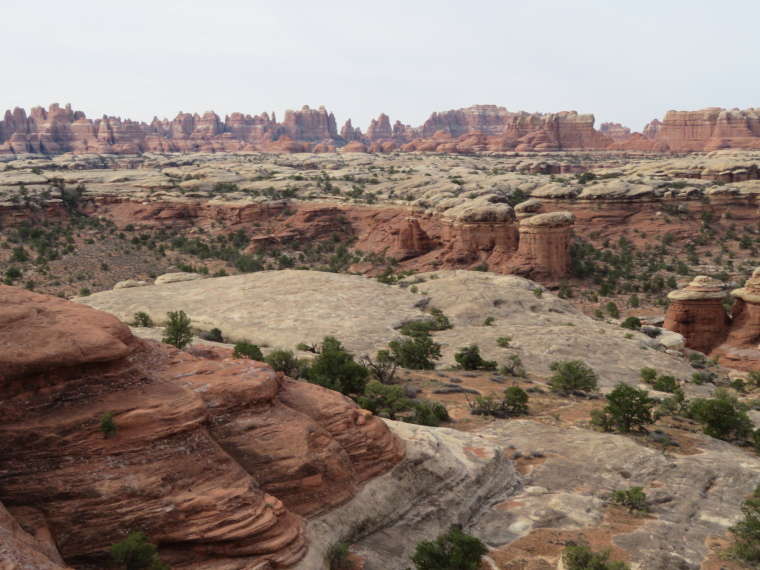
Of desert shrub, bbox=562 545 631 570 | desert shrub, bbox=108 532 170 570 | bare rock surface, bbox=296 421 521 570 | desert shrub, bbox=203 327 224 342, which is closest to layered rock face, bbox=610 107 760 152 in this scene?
desert shrub, bbox=203 327 224 342

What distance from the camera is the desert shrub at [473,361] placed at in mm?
24750

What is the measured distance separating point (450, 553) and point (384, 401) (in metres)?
8.27

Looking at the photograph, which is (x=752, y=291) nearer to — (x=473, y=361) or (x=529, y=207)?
(x=473, y=361)

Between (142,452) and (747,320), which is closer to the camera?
(142,452)

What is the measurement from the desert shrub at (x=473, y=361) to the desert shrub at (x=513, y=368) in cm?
52

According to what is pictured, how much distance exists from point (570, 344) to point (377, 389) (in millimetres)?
12360

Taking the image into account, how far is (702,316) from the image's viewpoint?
3397cm

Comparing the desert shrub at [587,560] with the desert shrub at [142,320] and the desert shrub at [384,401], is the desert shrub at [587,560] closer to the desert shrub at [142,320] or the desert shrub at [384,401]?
the desert shrub at [384,401]

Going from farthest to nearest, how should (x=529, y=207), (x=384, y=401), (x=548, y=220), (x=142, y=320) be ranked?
(x=529, y=207) → (x=548, y=220) → (x=142, y=320) → (x=384, y=401)

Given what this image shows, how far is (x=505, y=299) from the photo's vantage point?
34000mm

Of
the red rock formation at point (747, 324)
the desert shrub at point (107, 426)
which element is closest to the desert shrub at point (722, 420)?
the red rock formation at point (747, 324)

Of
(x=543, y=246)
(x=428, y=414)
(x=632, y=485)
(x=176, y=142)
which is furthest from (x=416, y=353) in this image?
(x=176, y=142)

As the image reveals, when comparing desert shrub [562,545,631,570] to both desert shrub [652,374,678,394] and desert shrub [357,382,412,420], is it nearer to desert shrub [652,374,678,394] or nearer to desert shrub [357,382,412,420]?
desert shrub [357,382,412,420]

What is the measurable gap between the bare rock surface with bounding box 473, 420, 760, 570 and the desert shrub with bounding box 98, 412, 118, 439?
278 inches
